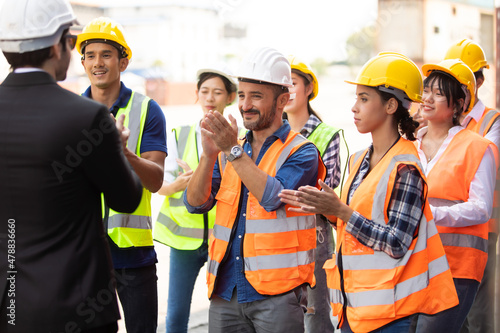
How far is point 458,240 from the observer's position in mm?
3660

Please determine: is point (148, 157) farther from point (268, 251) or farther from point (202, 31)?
point (202, 31)

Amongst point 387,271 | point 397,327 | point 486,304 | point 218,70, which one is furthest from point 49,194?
point 486,304

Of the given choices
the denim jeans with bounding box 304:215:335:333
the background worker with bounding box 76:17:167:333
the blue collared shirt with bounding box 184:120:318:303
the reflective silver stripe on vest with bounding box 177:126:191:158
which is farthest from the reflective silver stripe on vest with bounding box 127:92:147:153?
the denim jeans with bounding box 304:215:335:333

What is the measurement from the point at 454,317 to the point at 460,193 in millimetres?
712

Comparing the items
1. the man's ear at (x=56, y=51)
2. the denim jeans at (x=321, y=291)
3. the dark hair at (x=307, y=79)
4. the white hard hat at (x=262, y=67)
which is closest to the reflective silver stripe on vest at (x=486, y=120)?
the dark hair at (x=307, y=79)

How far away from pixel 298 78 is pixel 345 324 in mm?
2197

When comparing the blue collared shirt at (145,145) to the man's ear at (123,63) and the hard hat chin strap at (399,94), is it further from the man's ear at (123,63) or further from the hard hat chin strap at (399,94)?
the hard hat chin strap at (399,94)

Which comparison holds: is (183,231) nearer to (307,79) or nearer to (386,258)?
(307,79)

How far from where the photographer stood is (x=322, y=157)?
14.4 feet

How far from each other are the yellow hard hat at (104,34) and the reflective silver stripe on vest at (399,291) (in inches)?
79.3

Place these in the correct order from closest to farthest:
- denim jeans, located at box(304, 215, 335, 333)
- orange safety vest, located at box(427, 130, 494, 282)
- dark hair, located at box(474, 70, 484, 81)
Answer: orange safety vest, located at box(427, 130, 494, 282) → denim jeans, located at box(304, 215, 335, 333) → dark hair, located at box(474, 70, 484, 81)

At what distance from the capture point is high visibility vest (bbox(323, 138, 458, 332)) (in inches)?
111

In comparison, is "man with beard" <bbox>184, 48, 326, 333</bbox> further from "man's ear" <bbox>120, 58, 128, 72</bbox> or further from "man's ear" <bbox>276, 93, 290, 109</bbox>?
"man's ear" <bbox>120, 58, 128, 72</bbox>

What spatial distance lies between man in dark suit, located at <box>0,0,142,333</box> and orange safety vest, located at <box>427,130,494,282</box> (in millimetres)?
2101
